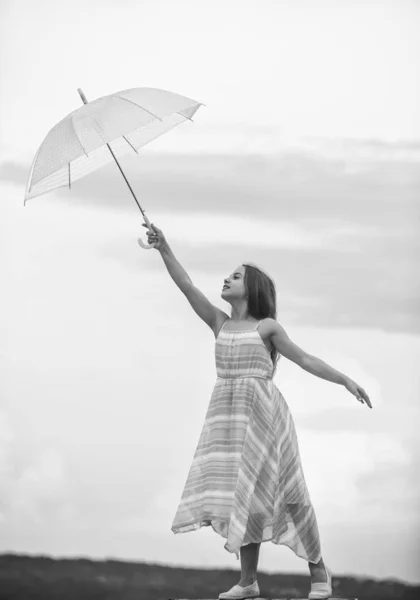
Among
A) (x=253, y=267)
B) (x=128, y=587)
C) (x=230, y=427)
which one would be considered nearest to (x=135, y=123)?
(x=253, y=267)

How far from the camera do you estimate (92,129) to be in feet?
11.1

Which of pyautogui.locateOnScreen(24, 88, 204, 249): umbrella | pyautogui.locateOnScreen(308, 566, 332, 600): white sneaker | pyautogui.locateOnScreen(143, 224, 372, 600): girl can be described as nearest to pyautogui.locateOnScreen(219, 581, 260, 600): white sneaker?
pyautogui.locateOnScreen(143, 224, 372, 600): girl

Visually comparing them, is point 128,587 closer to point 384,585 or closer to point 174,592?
point 174,592

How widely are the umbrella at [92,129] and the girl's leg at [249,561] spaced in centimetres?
87

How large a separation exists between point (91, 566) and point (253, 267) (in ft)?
5.12

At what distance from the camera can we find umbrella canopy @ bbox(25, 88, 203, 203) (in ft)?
11.1

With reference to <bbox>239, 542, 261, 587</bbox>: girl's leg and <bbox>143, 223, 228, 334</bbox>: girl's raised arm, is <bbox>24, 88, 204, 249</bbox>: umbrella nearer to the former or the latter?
<bbox>143, 223, 228, 334</bbox>: girl's raised arm

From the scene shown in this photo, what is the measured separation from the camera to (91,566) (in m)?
4.52

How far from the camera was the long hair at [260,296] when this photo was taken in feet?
11.4

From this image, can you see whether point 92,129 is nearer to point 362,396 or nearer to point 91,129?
point 91,129

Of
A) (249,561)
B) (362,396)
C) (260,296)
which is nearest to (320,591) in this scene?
(249,561)

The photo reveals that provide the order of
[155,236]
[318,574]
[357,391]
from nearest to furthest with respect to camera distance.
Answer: [357,391], [318,574], [155,236]

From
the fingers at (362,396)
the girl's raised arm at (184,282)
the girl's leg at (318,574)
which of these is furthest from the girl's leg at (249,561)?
the girl's raised arm at (184,282)

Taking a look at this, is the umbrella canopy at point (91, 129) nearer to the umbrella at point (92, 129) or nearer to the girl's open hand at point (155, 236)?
the umbrella at point (92, 129)
